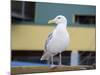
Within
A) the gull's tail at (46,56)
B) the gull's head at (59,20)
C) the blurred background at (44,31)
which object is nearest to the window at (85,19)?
the blurred background at (44,31)

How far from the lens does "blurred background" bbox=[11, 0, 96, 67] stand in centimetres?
203

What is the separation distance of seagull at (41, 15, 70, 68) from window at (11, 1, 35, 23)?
0.17 meters

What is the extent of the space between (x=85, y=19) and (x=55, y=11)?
0.96 feet

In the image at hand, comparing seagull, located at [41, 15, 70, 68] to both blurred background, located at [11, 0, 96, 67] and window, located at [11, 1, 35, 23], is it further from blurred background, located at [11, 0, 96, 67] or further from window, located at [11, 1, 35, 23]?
window, located at [11, 1, 35, 23]

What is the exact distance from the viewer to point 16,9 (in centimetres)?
201

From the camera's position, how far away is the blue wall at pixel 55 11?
2.09 m

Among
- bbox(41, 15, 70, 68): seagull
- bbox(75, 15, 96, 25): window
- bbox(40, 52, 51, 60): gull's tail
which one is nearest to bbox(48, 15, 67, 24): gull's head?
bbox(41, 15, 70, 68): seagull

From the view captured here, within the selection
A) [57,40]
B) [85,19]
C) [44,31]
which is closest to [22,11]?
[44,31]

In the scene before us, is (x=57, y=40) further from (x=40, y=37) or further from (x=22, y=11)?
(x=22, y=11)

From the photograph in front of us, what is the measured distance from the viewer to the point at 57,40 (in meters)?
2.16

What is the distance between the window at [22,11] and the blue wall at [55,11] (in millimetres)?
A: 41
